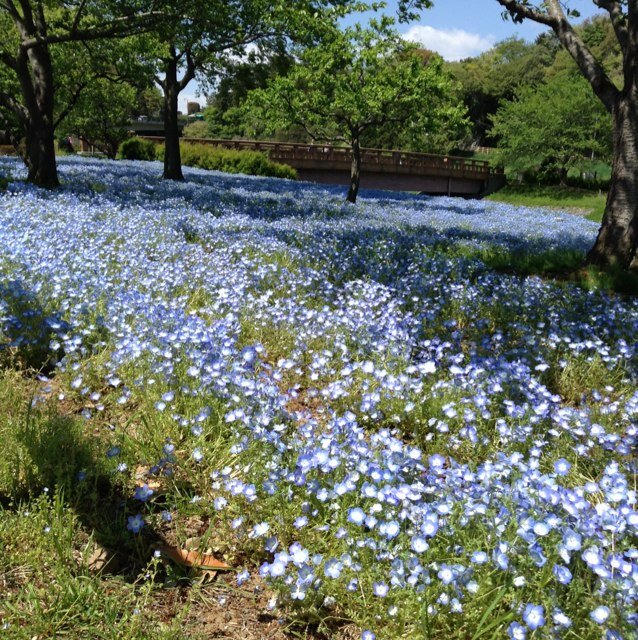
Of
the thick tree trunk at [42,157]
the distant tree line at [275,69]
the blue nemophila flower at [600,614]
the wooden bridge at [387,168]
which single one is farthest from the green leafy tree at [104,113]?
the blue nemophila flower at [600,614]

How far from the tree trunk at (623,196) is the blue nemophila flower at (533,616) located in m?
6.79

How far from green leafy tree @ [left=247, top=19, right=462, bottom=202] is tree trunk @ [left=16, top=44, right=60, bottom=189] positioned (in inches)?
266

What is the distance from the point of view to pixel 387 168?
3950cm

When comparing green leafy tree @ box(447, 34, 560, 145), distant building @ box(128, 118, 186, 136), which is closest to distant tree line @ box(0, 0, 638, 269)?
green leafy tree @ box(447, 34, 560, 145)

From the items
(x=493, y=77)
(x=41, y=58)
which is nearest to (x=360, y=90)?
(x=41, y=58)

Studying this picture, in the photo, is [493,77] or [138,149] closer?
[138,149]

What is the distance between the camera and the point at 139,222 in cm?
846

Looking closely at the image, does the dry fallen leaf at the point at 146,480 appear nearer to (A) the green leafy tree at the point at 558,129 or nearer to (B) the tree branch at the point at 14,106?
(B) the tree branch at the point at 14,106

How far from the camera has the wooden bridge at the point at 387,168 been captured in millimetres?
38000

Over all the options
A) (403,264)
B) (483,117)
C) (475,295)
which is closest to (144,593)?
(475,295)

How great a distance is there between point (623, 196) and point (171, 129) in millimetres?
16121

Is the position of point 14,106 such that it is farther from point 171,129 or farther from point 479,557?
point 479,557

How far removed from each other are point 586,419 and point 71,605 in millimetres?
2839

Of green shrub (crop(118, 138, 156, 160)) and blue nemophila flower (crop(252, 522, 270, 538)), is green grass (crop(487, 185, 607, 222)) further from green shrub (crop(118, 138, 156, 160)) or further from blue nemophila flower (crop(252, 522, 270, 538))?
blue nemophila flower (crop(252, 522, 270, 538))
